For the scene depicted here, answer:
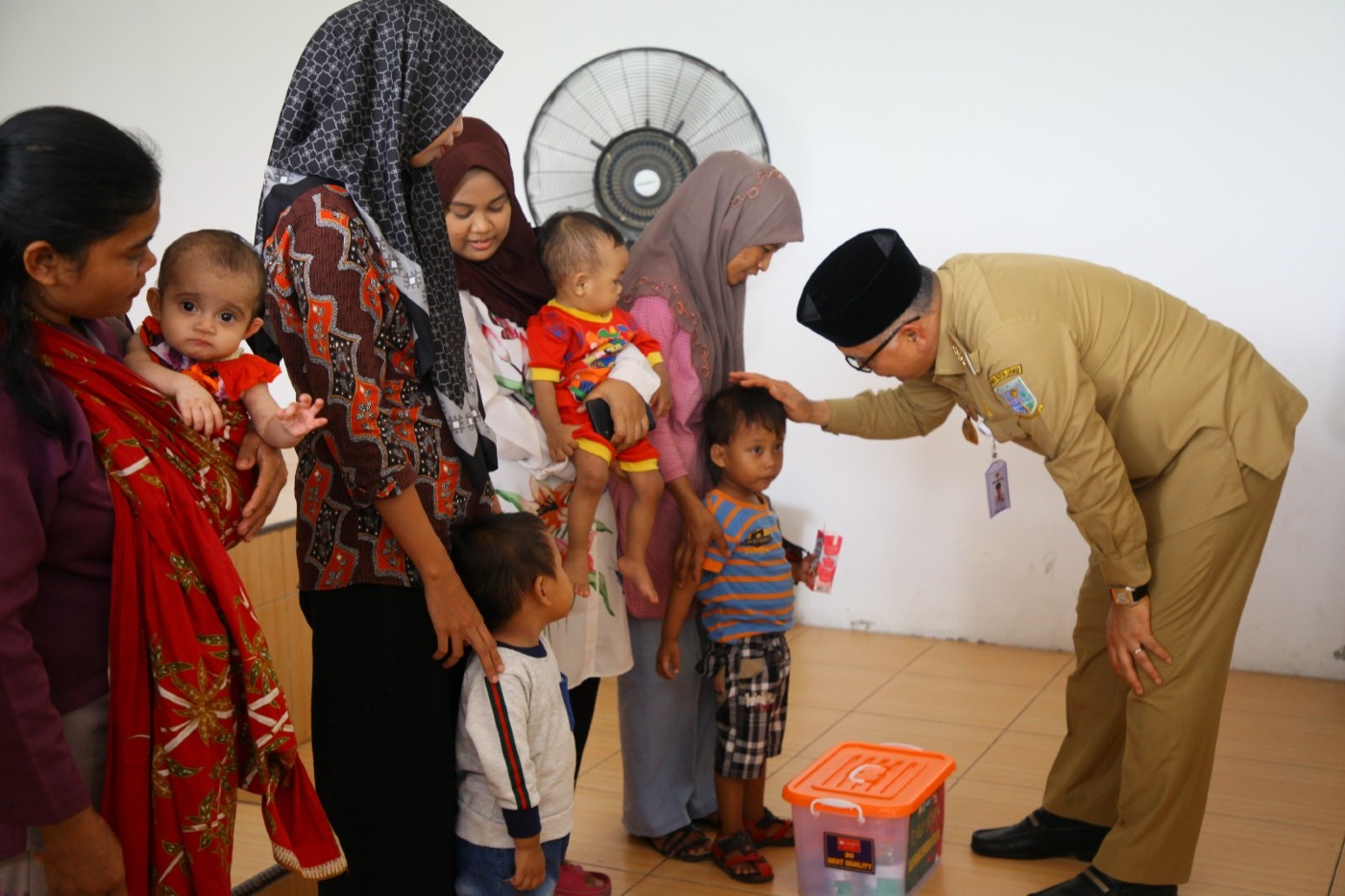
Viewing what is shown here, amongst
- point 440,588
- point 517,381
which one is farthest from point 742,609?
point 440,588

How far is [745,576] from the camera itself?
2695 millimetres

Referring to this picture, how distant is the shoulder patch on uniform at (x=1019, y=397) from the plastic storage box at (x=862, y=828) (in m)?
0.80

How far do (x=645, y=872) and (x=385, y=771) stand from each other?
102 centimetres

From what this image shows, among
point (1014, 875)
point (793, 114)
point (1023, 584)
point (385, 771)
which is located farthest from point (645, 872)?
point (793, 114)

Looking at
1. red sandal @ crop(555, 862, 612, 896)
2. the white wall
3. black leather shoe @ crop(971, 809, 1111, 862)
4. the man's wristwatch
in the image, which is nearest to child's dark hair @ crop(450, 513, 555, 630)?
red sandal @ crop(555, 862, 612, 896)

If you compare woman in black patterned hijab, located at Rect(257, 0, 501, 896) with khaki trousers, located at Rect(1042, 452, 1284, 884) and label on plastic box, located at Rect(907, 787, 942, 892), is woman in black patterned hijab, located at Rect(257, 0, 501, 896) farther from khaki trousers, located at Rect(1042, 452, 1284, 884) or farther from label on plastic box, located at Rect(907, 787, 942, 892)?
khaki trousers, located at Rect(1042, 452, 1284, 884)

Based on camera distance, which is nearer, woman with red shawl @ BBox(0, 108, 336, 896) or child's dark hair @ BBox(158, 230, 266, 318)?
woman with red shawl @ BBox(0, 108, 336, 896)

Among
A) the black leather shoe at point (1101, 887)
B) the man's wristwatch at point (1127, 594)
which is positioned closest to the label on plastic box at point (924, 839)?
the black leather shoe at point (1101, 887)

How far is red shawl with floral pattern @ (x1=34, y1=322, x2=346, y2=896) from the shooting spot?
134cm

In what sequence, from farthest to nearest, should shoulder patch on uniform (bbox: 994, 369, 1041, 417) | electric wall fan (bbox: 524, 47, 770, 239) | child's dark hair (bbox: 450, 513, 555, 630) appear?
electric wall fan (bbox: 524, 47, 770, 239) → shoulder patch on uniform (bbox: 994, 369, 1041, 417) → child's dark hair (bbox: 450, 513, 555, 630)

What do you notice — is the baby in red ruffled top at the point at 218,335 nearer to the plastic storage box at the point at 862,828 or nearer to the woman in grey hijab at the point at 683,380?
the woman in grey hijab at the point at 683,380

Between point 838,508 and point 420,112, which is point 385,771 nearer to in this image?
point 420,112

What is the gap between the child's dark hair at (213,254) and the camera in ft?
5.24

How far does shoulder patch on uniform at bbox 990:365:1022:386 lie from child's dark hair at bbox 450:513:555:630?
85cm
